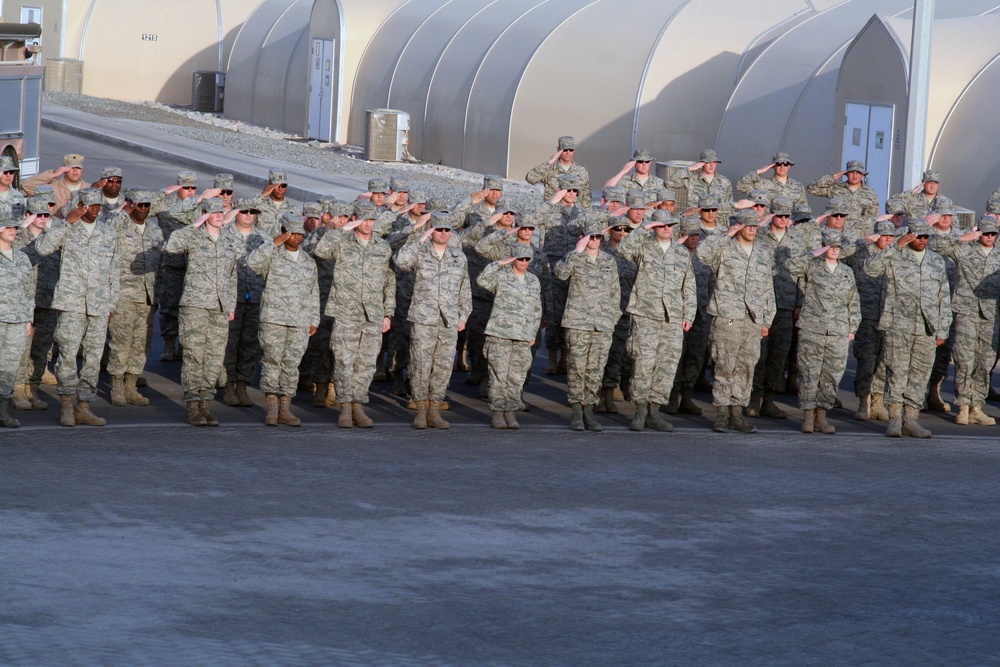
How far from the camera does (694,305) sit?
42.6ft

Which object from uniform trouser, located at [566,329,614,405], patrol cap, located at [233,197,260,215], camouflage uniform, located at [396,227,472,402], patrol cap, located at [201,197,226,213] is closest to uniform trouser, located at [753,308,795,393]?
uniform trouser, located at [566,329,614,405]

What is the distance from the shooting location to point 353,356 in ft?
41.4

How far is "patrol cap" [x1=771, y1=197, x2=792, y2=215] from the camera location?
46.1 feet

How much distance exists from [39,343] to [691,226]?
5798 millimetres

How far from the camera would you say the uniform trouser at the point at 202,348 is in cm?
1225

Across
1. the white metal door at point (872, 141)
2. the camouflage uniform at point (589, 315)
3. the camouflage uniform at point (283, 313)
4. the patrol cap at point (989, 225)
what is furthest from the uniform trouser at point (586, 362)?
the white metal door at point (872, 141)

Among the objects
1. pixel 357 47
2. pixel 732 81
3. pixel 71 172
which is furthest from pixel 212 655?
pixel 357 47

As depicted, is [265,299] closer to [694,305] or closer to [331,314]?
[331,314]

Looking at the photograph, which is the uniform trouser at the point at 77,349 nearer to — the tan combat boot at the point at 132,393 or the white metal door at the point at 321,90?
the tan combat boot at the point at 132,393

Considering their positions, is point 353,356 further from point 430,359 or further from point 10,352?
point 10,352

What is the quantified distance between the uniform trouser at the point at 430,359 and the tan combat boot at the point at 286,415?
996 millimetres

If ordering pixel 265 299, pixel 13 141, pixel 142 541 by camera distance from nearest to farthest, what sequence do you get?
pixel 142 541 < pixel 265 299 < pixel 13 141

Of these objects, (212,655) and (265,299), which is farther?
(265,299)

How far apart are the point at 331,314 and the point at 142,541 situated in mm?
4070
